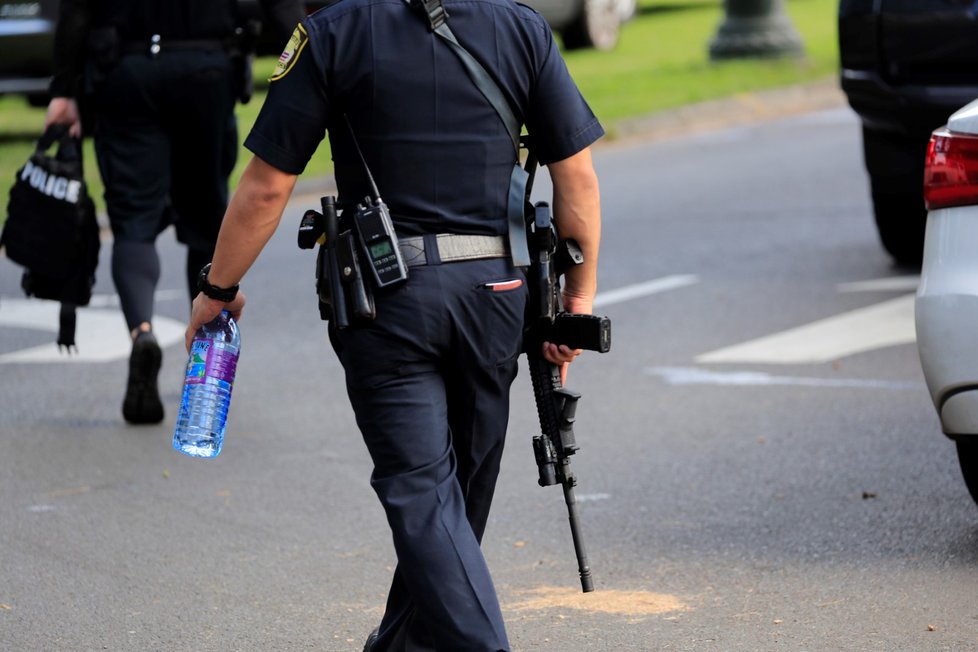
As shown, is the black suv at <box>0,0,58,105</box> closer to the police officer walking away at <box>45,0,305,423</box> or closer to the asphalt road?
the asphalt road

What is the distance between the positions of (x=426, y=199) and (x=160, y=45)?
3.34 m

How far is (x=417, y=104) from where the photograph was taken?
3596 mm

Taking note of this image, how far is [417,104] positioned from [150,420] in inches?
136

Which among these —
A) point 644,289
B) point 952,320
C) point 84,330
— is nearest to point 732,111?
point 644,289

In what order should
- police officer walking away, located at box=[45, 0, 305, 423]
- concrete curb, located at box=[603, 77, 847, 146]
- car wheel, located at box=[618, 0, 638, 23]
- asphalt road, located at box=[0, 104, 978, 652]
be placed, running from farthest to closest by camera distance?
1. car wheel, located at box=[618, 0, 638, 23]
2. concrete curb, located at box=[603, 77, 847, 146]
3. police officer walking away, located at box=[45, 0, 305, 423]
4. asphalt road, located at box=[0, 104, 978, 652]

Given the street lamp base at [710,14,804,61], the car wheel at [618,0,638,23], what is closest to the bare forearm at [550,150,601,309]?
the street lamp base at [710,14,804,61]

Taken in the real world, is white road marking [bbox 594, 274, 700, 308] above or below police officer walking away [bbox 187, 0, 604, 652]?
below

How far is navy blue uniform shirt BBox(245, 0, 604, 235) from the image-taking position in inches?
141

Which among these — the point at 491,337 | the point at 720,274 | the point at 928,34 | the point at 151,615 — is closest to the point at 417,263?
the point at 491,337

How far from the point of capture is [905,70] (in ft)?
26.6

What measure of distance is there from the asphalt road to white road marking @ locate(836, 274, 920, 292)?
0.12ft

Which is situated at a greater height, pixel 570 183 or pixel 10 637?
pixel 570 183

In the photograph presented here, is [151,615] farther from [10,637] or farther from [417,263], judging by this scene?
[417,263]

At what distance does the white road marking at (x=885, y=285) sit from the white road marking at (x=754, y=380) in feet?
6.17
